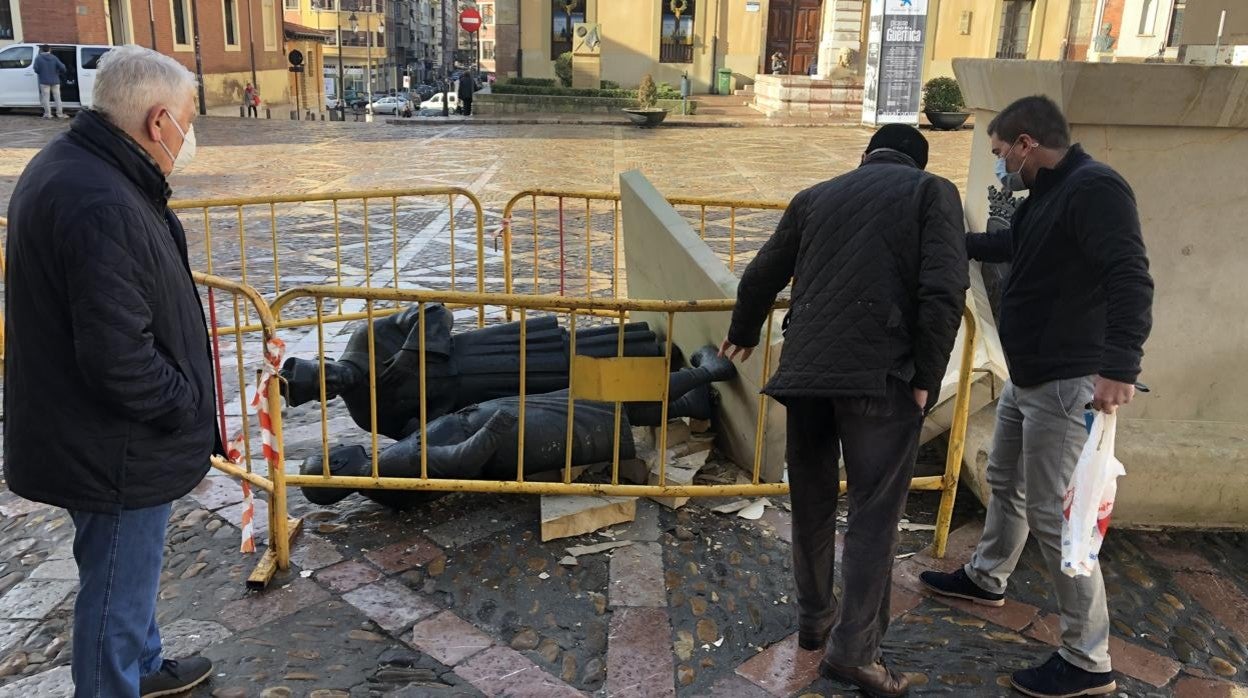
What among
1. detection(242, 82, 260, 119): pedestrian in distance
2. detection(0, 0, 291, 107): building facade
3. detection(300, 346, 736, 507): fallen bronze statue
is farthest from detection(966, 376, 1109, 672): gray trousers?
detection(242, 82, 260, 119): pedestrian in distance

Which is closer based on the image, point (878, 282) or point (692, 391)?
point (878, 282)

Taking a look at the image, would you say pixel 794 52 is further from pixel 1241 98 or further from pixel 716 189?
pixel 1241 98

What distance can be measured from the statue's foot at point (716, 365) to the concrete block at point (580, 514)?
2.20 ft

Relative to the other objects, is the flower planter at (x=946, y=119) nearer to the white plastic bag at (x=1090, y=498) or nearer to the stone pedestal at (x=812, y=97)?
the stone pedestal at (x=812, y=97)

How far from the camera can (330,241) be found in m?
9.56

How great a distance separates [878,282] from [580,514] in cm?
165

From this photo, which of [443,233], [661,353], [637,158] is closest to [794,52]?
[637,158]

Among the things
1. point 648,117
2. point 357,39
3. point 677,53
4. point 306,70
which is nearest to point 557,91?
point 648,117

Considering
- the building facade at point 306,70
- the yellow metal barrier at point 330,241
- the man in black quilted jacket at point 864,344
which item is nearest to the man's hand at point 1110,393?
the man in black quilted jacket at point 864,344

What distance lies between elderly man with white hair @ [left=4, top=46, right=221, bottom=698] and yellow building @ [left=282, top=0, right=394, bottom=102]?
6443cm

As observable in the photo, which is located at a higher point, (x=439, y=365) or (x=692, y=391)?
(x=439, y=365)

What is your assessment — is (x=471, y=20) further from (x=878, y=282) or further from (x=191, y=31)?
(x=878, y=282)

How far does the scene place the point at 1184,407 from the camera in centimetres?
413

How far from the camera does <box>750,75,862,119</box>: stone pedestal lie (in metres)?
25.2
